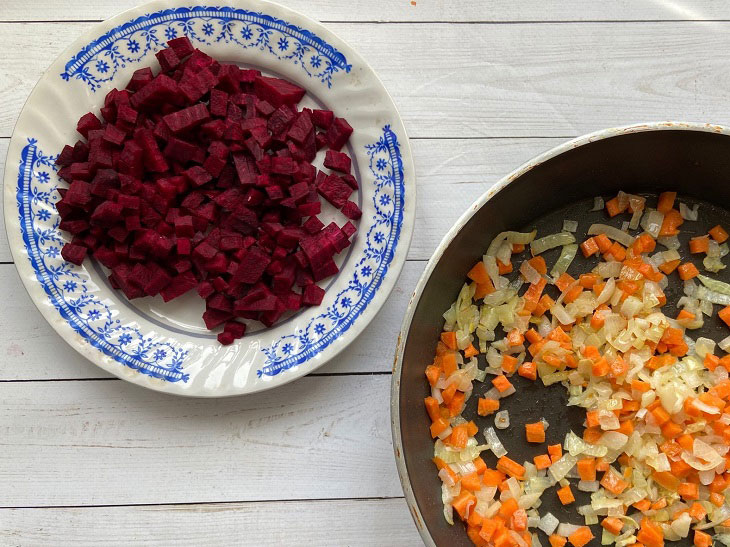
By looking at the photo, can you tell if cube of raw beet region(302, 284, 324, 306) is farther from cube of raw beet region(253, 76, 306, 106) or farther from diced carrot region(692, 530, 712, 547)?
diced carrot region(692, 530, 712, 547)

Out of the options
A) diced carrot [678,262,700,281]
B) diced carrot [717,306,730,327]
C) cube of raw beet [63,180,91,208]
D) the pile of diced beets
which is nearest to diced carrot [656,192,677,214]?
diced carrot [678,262,700,281]

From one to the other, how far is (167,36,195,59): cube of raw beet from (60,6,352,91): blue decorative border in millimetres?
38

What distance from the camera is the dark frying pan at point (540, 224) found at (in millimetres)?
1232

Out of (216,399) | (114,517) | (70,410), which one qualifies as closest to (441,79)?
(216,399)

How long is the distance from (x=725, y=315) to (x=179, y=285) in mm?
1162

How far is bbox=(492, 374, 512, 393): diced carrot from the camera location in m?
1.38

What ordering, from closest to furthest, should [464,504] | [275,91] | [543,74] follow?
[464,504]
[275,91]
[543,74]

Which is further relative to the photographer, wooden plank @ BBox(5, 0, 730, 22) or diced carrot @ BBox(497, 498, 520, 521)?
wooden plank @ BBox(5, 0, 730, 22)

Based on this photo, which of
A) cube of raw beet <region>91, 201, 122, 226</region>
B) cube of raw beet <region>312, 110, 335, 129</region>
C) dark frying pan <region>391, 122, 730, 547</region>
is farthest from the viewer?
cube of raw beet <region>312, 110, 335, 129</region>

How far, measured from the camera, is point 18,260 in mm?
1392

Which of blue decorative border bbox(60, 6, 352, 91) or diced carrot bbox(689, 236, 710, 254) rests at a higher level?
blue decorative border bbox(60, 6, 352, 91)

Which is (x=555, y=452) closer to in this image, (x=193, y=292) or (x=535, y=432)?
(x=535, y=432)

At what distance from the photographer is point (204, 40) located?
1.46 metres

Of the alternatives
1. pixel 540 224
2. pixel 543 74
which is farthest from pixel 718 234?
pixel 543 74
